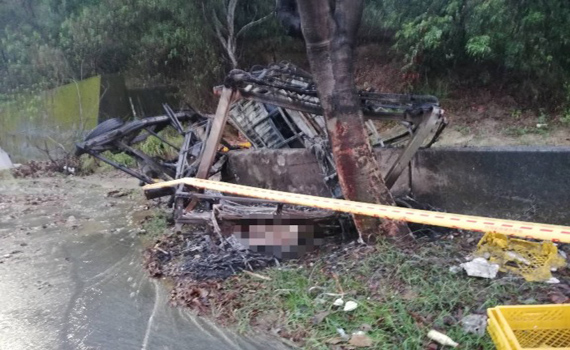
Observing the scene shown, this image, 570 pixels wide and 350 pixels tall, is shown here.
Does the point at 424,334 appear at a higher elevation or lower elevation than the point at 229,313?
higher

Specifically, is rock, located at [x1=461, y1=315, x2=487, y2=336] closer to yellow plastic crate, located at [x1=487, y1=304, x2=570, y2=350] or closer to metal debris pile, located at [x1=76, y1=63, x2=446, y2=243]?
yellow plastic crate, located at [x1=487, y1=304, x2=570, y2=350]

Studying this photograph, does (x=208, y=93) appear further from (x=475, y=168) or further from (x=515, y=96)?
(x=475, y=168)

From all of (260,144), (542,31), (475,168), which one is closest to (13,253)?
(260,144)

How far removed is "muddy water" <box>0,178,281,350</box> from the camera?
350 centimetres

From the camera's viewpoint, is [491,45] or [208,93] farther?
[208,93]

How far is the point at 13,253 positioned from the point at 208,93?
978 cm

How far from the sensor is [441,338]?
9.20 feet

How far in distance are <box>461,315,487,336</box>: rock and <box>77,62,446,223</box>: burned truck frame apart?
72.7 inches

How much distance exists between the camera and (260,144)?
6711mm

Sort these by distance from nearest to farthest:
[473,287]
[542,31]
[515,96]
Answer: [473,287]
[542,31]
[515,96]

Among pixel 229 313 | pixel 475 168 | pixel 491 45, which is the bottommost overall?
pixel 229 313

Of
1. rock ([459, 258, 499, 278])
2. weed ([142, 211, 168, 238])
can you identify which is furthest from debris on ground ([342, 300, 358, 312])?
weed ([142, 211, 168, 238])

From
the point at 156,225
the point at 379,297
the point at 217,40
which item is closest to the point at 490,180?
the point at 379,297

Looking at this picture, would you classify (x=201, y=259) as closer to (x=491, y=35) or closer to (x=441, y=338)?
(x=441, y=338)
